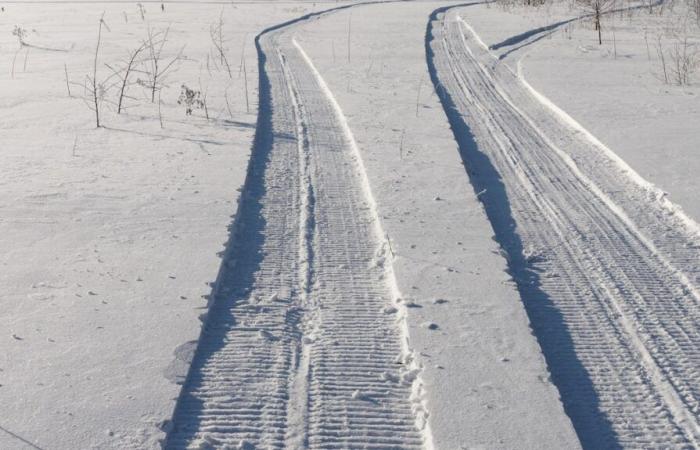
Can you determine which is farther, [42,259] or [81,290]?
[42,259]

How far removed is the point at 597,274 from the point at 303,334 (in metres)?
1.86

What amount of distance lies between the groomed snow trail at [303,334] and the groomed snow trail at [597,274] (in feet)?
2.63

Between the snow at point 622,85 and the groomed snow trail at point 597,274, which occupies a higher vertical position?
the snow at point 622,85

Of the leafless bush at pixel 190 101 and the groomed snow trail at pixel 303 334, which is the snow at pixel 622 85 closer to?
the groomed snow trail at pixel 303 334

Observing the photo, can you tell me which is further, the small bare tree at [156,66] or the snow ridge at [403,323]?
the small bare tree at [156,66]

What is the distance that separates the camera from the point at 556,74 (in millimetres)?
11516

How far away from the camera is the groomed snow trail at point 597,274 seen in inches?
144

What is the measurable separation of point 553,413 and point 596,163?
13.7 ft

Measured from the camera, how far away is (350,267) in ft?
16.4

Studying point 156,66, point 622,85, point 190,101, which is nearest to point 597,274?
point 190,101

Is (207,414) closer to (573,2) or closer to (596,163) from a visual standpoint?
(596,163)

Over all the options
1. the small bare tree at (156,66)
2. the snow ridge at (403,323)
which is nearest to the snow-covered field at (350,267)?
the snow ridge at (403,323)

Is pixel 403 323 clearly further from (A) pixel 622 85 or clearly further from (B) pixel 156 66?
(A) pixel 622 85

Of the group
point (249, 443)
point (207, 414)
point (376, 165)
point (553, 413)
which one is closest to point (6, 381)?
point (207, 414)
